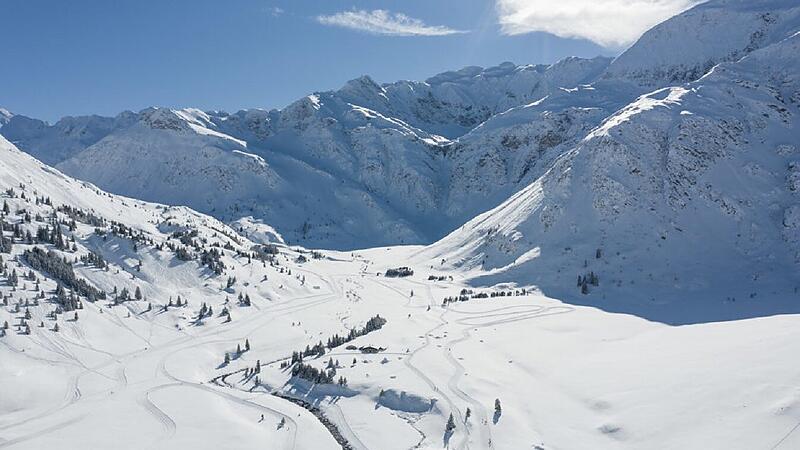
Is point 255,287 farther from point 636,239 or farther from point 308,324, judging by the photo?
point 636,239

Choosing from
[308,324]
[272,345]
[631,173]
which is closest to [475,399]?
[272,345]

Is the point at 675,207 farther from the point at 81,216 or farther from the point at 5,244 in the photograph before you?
the point at 5,244

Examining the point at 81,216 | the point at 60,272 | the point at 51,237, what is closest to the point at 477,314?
the point at 60,272

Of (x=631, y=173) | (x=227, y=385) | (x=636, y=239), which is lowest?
(x=227, y=385)

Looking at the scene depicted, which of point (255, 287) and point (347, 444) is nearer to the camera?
point (347, 444)

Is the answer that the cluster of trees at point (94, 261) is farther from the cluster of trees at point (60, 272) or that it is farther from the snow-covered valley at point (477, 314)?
the cluster of trees at point (60, 272)

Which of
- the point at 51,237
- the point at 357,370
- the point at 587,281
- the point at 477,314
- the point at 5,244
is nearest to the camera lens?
the point at 357,370
